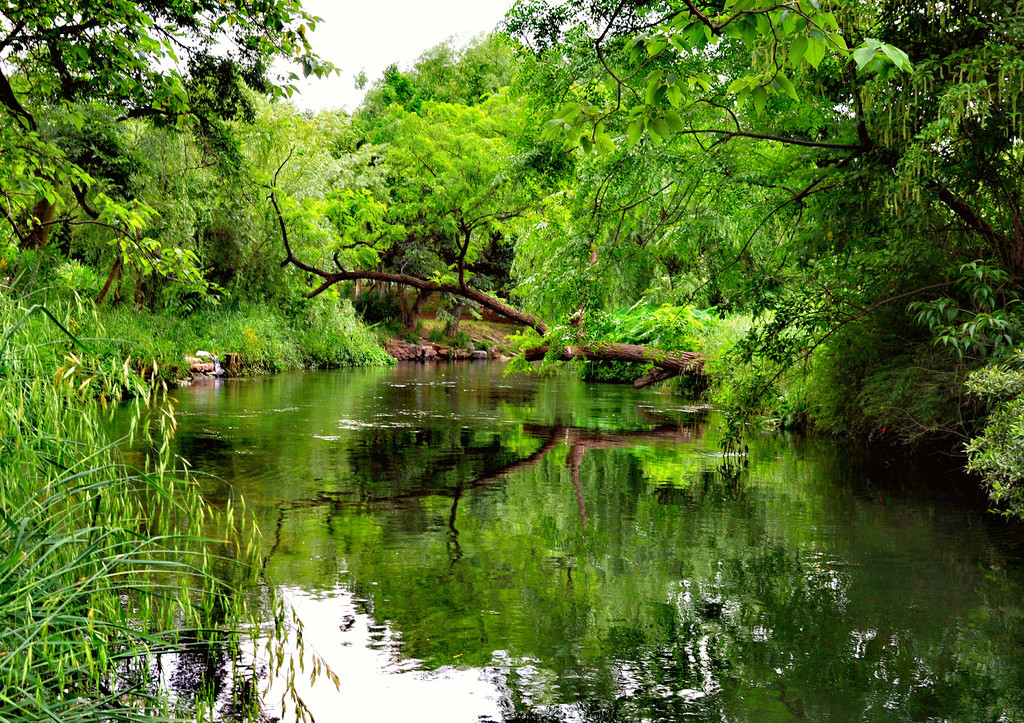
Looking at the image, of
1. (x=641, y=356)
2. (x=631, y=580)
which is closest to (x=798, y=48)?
(x=631, y=580)

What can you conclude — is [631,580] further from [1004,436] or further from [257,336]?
[257,336]

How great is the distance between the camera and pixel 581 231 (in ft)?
30.8

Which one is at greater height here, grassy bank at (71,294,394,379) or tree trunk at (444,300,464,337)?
tree trunk at (444,300,464,337)

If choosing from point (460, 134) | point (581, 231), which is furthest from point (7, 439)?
point (460, 134)

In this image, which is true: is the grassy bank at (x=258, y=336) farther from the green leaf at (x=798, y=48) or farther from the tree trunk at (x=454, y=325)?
the green leaf at (x=798, y=48)

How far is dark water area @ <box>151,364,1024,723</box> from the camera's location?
10.7ft

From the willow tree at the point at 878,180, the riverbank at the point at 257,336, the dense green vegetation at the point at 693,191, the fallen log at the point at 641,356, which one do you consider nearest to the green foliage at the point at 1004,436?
the dense green vegetation at the point at 693,191

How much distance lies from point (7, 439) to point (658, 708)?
2439mm

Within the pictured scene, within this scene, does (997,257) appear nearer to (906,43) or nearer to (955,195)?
(955,195)

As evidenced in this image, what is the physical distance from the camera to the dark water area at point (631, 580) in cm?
327

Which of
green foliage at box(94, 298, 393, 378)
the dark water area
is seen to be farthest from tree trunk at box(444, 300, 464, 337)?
the dark water area

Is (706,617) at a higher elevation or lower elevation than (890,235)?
lower

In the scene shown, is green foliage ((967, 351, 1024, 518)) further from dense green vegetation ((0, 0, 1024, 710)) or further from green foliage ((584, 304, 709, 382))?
green foliage ((584, 304, 709, 382))

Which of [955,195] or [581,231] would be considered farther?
[581,231]
